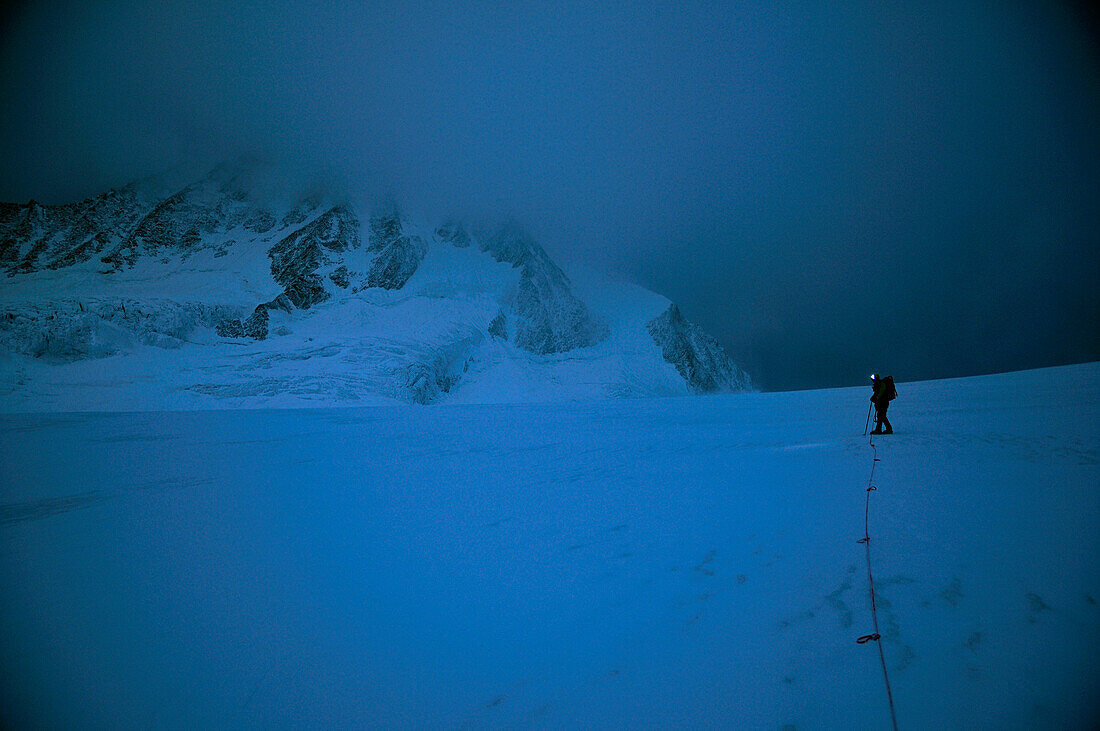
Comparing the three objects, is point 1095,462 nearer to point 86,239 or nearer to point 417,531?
point 417,531

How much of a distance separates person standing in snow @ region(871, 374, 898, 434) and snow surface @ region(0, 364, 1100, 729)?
2841 mm

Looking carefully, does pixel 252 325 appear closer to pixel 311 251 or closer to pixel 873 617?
pixel 311 251

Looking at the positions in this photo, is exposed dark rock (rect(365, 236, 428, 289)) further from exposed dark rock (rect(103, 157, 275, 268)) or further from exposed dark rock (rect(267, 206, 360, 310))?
exposed dark rock (rect(103, 157, 275, 268))

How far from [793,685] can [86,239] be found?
137857mm

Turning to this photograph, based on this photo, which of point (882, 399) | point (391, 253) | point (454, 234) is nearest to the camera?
point (882, 399)

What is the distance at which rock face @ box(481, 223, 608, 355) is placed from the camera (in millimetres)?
79625

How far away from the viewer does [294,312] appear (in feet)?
214

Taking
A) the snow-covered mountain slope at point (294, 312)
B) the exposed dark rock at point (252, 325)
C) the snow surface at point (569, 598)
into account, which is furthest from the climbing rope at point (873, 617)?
the exposed dark rock at point (252, 325)

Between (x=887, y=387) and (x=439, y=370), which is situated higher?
(x=439, y=370)

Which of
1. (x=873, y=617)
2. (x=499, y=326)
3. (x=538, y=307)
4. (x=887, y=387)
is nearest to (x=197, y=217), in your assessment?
(x=499, y=326)

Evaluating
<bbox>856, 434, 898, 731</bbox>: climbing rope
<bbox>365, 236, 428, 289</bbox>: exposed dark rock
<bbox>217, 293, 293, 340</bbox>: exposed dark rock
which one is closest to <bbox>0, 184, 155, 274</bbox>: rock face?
<bbox>217, 293, 293, 340</bbox>: exposed dark rock

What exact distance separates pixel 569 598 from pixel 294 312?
247ft

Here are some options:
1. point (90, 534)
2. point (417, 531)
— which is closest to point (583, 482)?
point (417, 531)

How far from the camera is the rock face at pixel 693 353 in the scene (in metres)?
92.1
